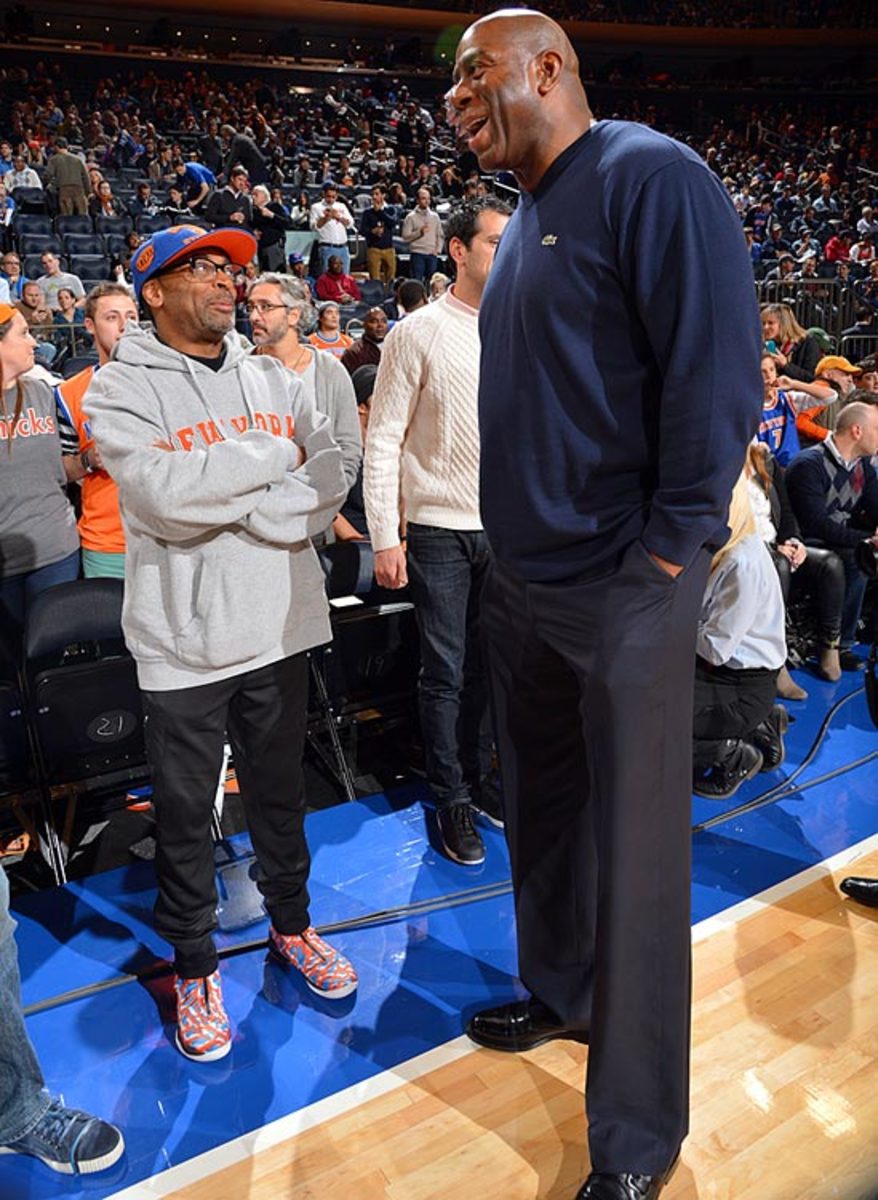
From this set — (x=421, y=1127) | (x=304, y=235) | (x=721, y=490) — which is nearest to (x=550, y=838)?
(x=421, y=1127)

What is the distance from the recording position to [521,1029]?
2.21 m

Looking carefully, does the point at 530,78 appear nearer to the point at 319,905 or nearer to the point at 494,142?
the point at 494,142

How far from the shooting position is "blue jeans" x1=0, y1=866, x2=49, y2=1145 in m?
1.81

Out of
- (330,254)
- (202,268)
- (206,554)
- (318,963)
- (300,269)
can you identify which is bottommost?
(318,963)

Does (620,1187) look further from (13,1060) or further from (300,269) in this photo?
(300,269)

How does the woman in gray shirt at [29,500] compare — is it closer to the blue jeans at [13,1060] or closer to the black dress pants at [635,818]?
the blue jeans at [13,1060]

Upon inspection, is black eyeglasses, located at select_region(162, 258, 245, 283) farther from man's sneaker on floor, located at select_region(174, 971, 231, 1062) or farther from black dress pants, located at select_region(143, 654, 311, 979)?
man's sneaker on floor, located at select_region(174, 971, 231, 1062)

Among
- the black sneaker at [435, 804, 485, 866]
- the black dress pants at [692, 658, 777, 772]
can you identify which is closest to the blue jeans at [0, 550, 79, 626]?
the black sneaker at [435, 804, 485, 866]

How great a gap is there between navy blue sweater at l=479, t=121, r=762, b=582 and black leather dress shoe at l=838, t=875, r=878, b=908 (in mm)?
1468

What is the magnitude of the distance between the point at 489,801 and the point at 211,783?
3.98 ft

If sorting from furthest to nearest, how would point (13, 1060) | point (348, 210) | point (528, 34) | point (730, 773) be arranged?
point (348, 210) → point (730, 773) → point (13, 1060) → point (528, 34)

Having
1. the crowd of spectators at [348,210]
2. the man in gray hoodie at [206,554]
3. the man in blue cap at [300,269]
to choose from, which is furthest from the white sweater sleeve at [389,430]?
the man in blue cap at [300,269]

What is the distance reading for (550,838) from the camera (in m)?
2.06

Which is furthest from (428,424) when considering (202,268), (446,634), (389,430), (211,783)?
(211,783)
